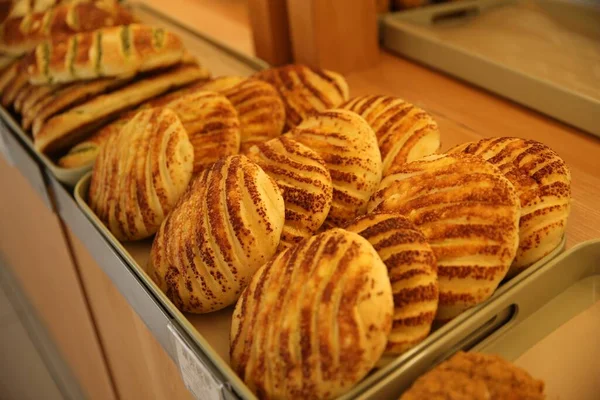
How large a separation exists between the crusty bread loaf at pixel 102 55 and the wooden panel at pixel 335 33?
0.37 m

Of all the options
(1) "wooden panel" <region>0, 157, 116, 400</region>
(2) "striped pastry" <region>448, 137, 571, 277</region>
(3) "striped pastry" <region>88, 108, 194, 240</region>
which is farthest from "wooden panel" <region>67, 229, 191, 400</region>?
(2) "striped pastry" <region>448, 137, 571, 277</region>

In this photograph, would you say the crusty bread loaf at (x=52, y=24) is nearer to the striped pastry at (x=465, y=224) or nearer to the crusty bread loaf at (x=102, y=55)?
the crusty bread loaf at (x=102, y=55)

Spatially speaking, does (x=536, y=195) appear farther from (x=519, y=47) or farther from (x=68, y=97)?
(x=68, y=97)

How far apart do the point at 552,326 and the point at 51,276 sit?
5.25ft

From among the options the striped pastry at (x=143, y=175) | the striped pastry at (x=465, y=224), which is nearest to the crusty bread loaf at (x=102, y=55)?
the striped pastry at (x=143, y=175)

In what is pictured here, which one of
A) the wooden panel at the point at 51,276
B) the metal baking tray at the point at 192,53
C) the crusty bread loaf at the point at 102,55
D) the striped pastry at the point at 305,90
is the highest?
the crusty bread loaf at the point at 102,55

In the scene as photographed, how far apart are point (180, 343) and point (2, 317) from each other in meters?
2.20

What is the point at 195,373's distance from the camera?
785 millimetres

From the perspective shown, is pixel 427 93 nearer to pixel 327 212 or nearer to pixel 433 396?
pixel 327 212

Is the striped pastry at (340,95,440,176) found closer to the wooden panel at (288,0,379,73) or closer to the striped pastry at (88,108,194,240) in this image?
the striped pastry at (88,108,194,240)

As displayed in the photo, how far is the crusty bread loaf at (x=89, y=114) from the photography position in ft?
4.40

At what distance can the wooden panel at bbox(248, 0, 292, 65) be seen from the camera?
67.7 inches

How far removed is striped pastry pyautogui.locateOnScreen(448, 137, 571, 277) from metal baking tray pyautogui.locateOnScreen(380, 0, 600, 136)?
0.46 metres

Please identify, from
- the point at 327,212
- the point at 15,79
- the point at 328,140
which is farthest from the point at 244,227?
the point at 15,79
